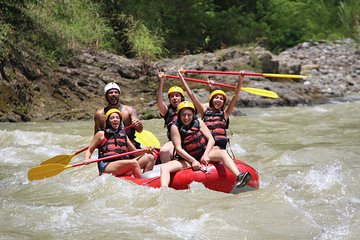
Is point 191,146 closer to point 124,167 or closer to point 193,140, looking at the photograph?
point 193,140

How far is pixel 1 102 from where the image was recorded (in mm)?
11469

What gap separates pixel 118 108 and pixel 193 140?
1197 millimetres

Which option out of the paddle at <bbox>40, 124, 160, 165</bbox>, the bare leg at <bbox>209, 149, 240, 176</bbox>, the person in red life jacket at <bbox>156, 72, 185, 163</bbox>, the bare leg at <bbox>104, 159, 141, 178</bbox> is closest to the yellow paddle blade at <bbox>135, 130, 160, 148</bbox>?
the paddle at <bbox>40, 124, 160, 165</bbox>

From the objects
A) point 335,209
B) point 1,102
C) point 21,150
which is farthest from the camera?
point 1,102

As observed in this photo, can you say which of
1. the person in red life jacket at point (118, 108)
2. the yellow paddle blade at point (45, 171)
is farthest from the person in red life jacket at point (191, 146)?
the yellow paddle blade at point (45, 171)

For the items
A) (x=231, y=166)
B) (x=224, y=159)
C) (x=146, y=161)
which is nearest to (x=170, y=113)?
(x=146, y=161)

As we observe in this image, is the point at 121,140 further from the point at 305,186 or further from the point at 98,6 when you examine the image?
the point at 98,6

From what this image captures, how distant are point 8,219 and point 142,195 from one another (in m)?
1.21

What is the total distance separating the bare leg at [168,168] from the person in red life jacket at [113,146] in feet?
1.27

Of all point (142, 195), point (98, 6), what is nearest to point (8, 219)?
point (142, 195)

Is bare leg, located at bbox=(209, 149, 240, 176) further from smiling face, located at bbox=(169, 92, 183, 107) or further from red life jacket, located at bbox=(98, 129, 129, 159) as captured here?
red life jacket, located at bbox=(98, 129, 129, 159)

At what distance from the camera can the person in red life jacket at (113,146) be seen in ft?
18.9

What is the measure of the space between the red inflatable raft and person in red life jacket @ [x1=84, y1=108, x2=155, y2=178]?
322mm

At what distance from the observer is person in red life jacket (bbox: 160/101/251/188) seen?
5438 mm
